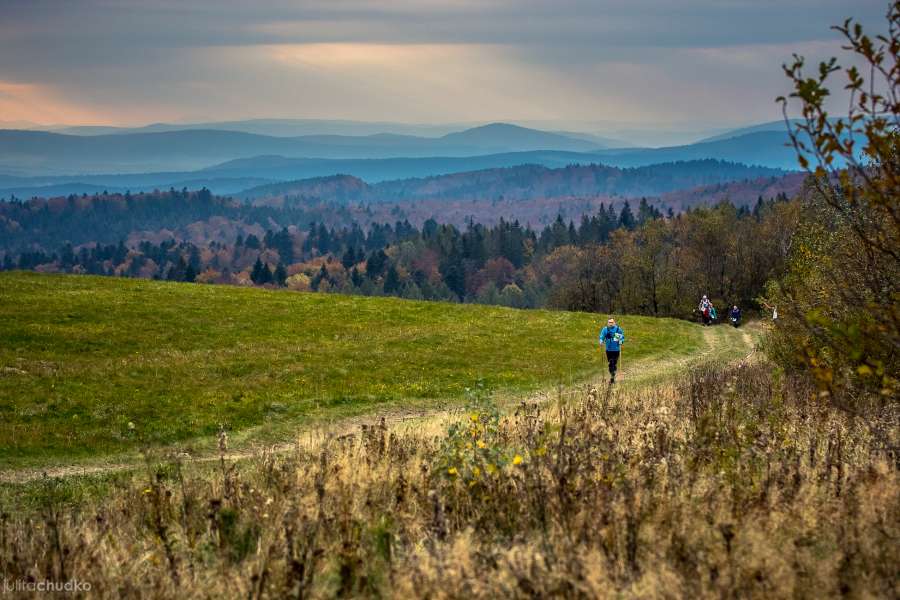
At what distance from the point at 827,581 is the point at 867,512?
1.66 metres

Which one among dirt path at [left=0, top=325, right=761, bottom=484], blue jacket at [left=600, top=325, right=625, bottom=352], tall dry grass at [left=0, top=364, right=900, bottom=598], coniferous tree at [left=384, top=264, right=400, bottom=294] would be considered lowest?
coniferous tree at [left=384, top=264, right=400, bottom=294]

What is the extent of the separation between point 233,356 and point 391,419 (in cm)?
858

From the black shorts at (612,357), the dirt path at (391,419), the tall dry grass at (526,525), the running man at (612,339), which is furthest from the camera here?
the black shorts at (612,357)

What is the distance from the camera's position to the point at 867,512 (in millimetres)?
7914

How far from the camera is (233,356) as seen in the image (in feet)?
93.5

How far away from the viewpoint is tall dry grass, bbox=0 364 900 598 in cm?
687

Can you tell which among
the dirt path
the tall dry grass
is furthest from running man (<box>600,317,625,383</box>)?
the tall dry grass

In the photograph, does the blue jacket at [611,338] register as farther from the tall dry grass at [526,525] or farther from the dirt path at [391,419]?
the tall dry grass at [526,525]

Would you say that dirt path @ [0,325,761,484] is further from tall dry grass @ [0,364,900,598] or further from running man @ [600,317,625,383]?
tall dry grass @ [0,364,900,598]

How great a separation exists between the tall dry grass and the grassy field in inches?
304

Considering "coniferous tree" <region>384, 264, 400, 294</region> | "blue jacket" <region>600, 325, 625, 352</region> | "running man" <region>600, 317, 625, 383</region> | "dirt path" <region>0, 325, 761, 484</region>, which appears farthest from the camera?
"coniferous tree" <region>384, 264, 400, 294</region>

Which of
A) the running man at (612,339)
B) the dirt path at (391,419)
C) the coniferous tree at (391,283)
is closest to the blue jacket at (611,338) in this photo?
the running man at (612,339)

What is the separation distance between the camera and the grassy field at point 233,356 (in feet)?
66.0

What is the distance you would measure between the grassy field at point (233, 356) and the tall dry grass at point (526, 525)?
7710mm
